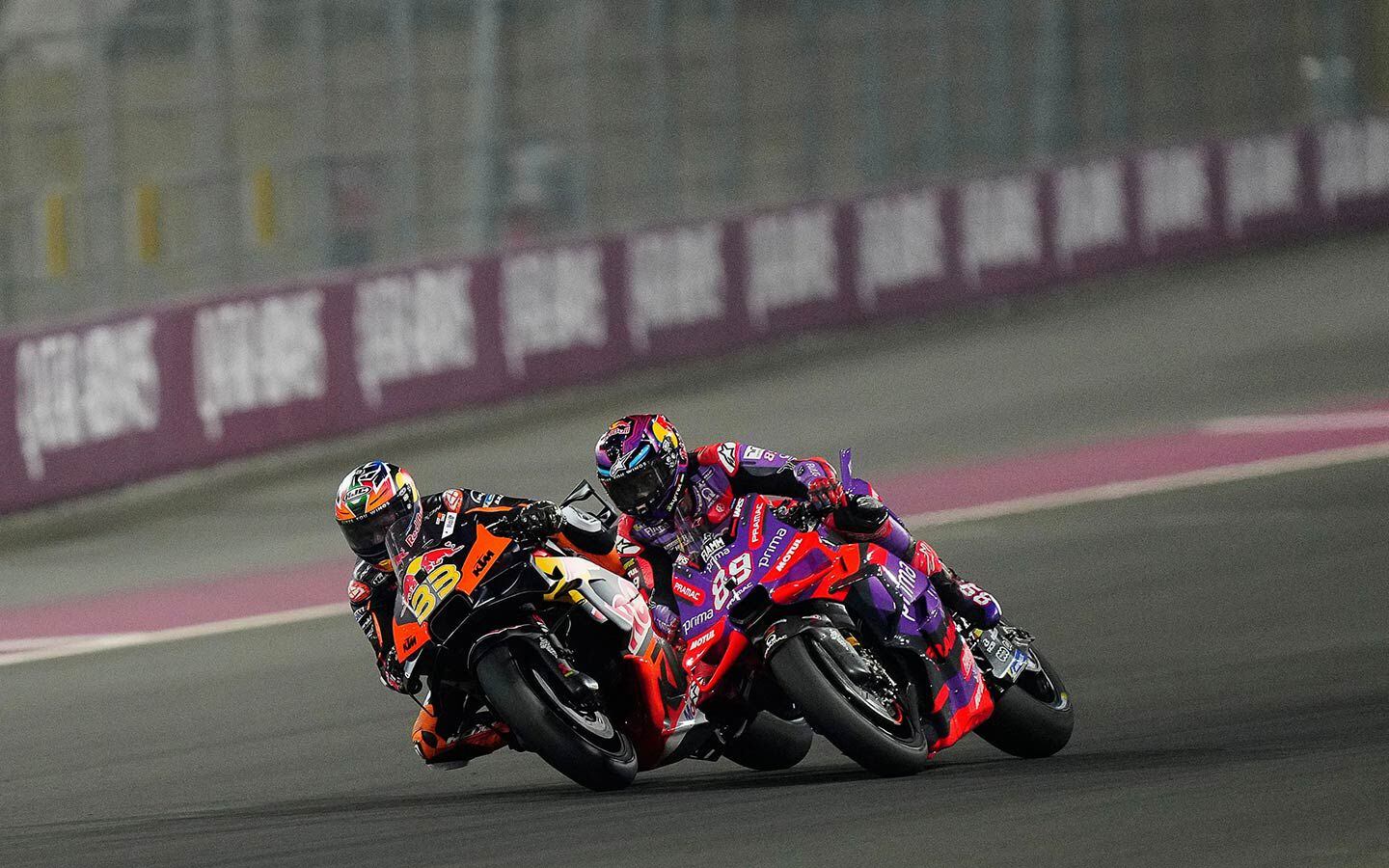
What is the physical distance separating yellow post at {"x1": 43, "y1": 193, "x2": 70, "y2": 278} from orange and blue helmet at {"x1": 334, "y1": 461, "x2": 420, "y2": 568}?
9.83 m

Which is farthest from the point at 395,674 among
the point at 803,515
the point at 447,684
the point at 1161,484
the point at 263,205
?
the point at 263,205

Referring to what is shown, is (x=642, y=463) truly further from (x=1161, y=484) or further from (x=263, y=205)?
(x=263, y=205)

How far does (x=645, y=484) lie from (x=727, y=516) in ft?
Answer: 0.93

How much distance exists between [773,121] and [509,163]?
3526 millimetres

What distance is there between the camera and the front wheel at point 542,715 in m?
8.17

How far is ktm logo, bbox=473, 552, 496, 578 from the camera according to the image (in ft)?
27.6

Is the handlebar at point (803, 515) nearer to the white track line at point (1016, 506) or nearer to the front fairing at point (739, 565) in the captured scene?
the front fairing at point (739, 565)

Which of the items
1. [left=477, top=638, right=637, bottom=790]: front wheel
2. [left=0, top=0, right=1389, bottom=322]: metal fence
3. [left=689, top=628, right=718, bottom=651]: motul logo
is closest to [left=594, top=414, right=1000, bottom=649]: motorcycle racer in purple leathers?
[left=689, top=628, right=718, bottom=651]: motul logo

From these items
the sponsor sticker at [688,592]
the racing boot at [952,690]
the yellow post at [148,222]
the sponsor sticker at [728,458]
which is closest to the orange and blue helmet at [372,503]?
the sponsor sticker at [688,592]

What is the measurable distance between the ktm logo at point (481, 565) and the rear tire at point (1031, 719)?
A: 5.55 feet

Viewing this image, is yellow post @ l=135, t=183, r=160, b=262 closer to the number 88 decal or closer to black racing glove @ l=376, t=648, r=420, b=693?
black racing glove @ l=376, t=648, r=420, b=693

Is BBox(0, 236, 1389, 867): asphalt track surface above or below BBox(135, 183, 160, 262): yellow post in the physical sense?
below

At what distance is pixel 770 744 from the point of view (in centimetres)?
911

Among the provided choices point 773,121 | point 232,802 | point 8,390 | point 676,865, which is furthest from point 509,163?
point 676,865
